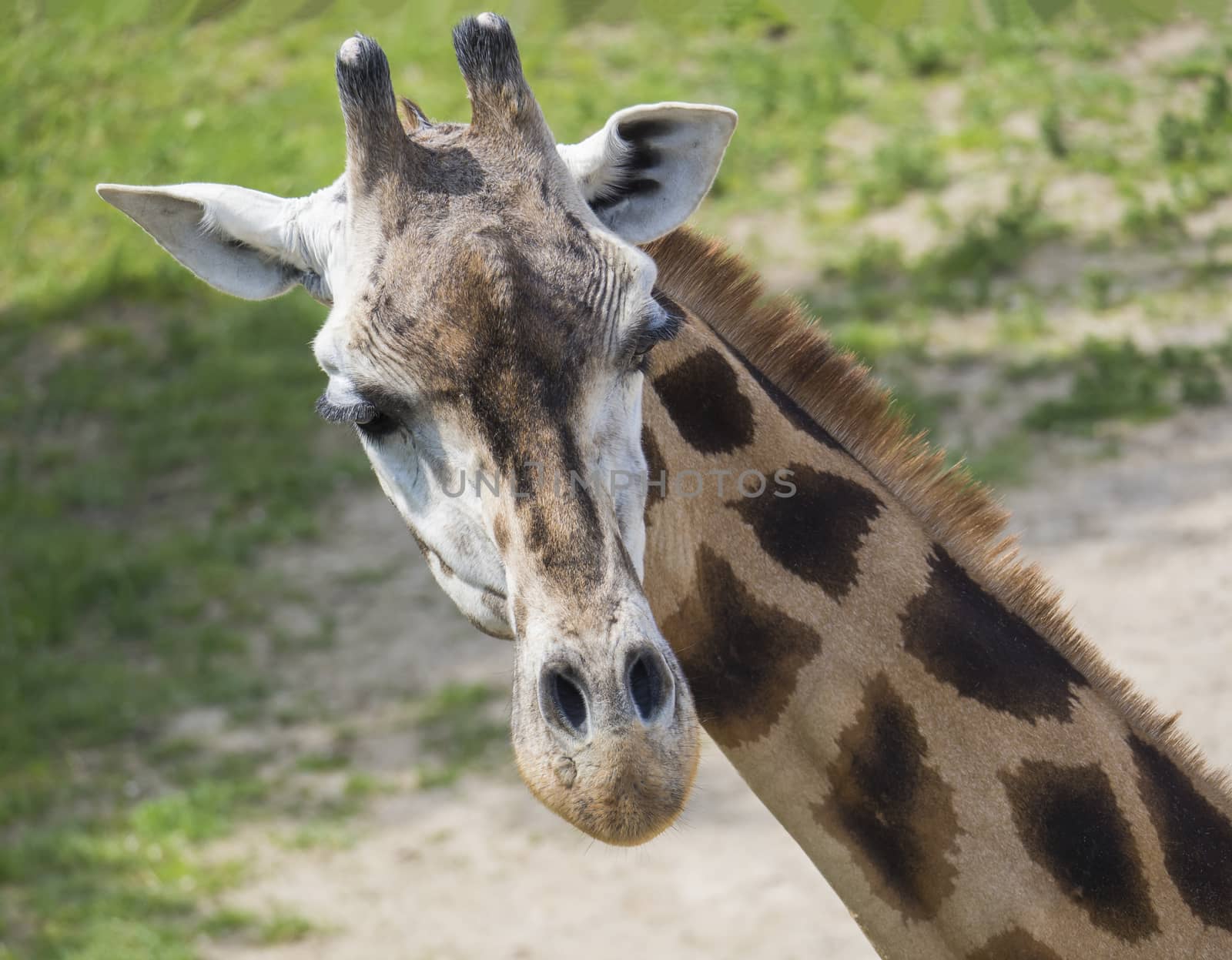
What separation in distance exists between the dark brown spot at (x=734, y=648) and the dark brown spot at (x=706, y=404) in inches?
10.7

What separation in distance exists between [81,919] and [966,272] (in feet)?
25.5

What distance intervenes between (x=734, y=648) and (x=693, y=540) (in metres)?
0.28

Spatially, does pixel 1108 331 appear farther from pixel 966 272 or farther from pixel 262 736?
pixel 262 736

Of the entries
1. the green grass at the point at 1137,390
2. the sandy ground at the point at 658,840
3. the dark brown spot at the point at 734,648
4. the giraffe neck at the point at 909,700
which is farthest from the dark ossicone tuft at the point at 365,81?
the green grass at the point at 1137,390

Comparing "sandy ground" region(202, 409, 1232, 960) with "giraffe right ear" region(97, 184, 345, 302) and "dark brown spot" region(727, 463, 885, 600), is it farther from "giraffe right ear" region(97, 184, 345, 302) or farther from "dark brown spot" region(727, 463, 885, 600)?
"giraffe right ear" region(97, 184, 345, 302)

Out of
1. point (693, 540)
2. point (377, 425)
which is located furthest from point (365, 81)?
point (693, 540)

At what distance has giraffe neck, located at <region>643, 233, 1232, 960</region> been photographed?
3.12m

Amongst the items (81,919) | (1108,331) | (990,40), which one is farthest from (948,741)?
(990,40)

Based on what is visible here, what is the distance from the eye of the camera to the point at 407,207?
2.85 meters

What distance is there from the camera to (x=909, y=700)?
322 centimetres

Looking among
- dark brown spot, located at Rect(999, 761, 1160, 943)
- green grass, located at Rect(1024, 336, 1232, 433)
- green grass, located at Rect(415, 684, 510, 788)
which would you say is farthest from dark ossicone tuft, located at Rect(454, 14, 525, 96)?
green grass, located at Rect(1024, 336, 1232, 433)

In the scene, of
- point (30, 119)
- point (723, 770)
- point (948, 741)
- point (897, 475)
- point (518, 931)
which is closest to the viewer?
point (948, 741)

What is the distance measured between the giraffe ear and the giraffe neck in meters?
0.31

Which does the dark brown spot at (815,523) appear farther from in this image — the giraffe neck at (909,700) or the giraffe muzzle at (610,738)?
the giraffe muzzle at (610,738)
